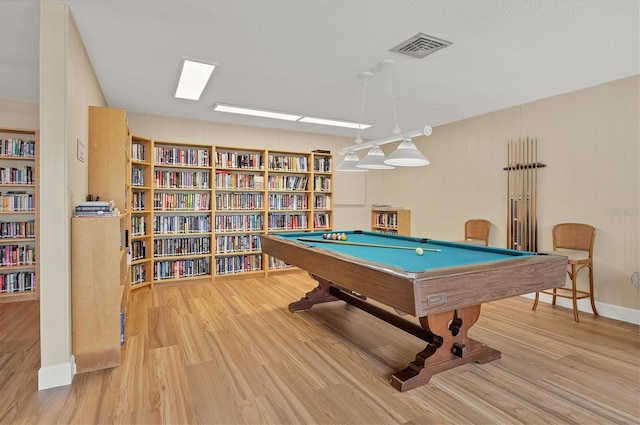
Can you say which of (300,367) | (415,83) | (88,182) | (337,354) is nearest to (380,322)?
(337,354)

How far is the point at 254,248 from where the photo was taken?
17.8 ft

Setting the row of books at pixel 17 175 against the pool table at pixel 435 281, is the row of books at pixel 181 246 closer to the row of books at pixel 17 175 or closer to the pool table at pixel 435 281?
the row of books at pixel 17 175

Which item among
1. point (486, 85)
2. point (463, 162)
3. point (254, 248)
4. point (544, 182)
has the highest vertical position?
point (486, 85)

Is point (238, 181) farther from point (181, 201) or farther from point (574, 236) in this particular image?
point (574, 236)

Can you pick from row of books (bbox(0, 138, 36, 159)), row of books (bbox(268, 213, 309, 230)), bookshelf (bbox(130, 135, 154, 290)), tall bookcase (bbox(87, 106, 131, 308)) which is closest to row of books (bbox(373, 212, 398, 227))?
row of books (bbox(268, 213, 309, 230))

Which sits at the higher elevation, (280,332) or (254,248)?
(254,248)

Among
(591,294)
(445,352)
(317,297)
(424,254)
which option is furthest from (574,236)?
(317,297)

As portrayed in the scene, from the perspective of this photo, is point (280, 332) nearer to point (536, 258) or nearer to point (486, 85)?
point (536, 258)

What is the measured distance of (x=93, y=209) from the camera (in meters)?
2.41

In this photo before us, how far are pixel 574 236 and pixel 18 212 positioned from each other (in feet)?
21.4

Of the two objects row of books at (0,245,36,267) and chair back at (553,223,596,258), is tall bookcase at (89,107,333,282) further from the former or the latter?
chair back at (553,223,596,258)

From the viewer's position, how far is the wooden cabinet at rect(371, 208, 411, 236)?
6.02m

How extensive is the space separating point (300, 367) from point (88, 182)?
237 cm

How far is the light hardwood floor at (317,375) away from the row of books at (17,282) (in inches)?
28.3
